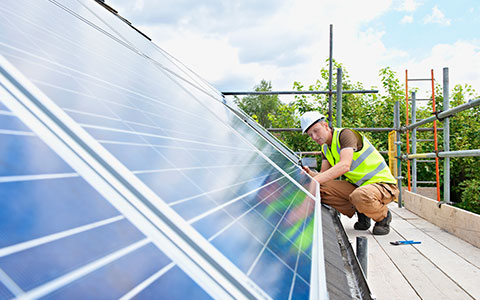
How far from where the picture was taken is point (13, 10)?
1420mm

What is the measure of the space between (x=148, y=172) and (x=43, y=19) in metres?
1.18

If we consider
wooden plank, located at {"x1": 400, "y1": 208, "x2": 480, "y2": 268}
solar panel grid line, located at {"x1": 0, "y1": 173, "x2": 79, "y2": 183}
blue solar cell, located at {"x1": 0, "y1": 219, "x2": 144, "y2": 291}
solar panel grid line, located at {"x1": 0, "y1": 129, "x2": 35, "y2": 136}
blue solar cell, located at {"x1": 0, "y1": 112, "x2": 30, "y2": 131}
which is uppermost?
blue solar cell, located at {"x1": 0, "y1": 112, "x2": 30, "y2": 131}

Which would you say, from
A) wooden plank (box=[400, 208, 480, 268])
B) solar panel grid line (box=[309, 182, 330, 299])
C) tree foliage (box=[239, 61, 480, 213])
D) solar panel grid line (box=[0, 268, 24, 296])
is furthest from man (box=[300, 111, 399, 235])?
tree foliage (box=[239, 61, 480, 213])

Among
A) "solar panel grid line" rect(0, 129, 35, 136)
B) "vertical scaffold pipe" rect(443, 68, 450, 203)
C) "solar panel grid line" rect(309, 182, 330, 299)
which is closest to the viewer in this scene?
"solar panel grid line" rect(0, 129, 35, 136)

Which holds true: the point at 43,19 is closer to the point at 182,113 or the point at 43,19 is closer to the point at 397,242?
the point at 182,113

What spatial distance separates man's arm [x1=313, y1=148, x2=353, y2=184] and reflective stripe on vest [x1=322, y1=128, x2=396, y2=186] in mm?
238

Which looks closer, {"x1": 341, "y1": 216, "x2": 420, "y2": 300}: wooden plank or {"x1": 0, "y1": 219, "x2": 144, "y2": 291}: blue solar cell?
{"x1": 0, "y1": 219, "x2": 144, "y2": 291}: blue solar cell

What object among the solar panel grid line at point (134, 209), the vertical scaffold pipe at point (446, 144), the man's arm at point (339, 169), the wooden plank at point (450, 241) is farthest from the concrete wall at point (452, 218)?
the solar panel grid line at point (134, 209)

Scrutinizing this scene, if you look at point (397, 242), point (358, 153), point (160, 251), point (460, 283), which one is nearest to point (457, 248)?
point (397, 242)

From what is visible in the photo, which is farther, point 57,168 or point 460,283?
point 460,283

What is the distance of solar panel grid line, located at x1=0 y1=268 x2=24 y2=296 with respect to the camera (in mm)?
374

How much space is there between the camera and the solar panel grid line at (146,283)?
442mm

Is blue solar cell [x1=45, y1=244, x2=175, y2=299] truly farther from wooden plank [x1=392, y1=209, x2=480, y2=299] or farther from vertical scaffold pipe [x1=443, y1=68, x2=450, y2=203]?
vertical scaffold pipe [x1=443, y1=68, x2=450, y2=203]

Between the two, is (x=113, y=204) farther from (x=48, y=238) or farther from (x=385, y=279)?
(x=385, y=279)
